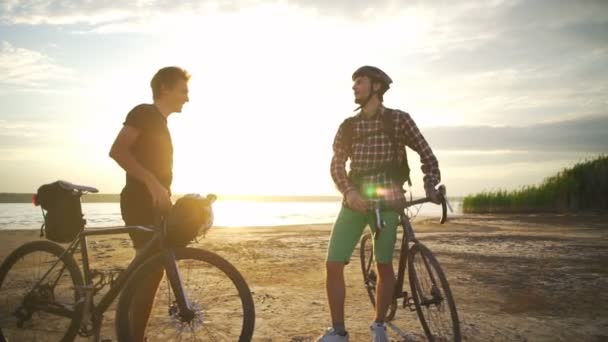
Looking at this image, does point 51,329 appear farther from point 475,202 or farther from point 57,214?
point 475,202

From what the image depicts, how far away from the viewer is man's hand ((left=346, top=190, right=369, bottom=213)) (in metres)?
3.82

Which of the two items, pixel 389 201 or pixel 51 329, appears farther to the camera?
pixel 389 201

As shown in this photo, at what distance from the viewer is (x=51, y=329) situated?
3.63 metres

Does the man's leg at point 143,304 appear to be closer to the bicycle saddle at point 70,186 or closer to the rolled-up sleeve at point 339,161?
the bicycle saddle at point 70,186

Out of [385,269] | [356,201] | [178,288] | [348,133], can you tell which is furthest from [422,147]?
[178,288]

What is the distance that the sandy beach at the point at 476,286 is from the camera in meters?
4.67

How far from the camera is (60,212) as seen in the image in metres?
3.59

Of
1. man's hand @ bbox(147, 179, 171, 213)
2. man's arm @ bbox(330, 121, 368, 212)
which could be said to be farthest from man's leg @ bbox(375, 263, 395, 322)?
man's hand @ bbox(147, 179, 171, 213)

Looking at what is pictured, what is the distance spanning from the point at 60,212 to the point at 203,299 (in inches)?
51.7

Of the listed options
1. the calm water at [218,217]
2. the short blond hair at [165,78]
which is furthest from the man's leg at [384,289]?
the calm water at [218,217]

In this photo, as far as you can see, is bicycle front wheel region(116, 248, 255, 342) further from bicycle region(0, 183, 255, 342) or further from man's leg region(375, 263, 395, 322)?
man's leg region(375, 263, 395, 322)

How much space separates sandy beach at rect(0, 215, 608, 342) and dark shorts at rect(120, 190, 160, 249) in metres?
1.63

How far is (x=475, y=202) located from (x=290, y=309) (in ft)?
→ 91.5

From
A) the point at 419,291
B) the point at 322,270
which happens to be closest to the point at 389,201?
the point at 419,291
